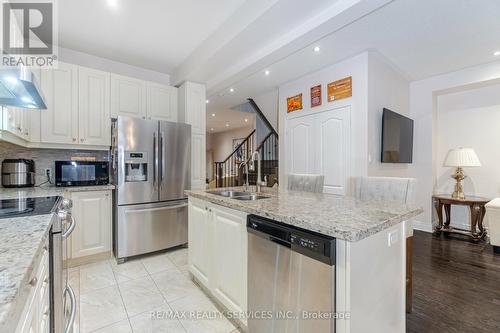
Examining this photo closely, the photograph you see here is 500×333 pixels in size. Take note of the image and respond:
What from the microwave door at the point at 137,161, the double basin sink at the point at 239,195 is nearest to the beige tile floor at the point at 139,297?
the microwave door at the point at 137,161

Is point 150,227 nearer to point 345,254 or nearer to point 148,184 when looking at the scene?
point 148,184

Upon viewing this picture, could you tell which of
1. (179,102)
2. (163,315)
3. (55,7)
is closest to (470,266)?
(163,315)

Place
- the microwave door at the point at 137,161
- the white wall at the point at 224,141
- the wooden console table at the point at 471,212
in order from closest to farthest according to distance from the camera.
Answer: the microwave door at the point at 137,161, the wooden console table at the point at 471,212, the white wall at the point at 224,141

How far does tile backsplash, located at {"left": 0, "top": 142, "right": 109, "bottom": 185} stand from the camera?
276cm

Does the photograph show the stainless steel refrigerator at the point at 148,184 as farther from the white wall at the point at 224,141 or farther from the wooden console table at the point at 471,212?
the white wall at the point at 224,141

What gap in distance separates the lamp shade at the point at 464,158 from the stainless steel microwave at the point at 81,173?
523cm

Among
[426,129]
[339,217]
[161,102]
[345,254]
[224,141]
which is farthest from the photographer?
[224,141]

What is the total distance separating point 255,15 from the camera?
88.7 inches

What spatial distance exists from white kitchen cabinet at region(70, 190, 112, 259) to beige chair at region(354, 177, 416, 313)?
2940mm

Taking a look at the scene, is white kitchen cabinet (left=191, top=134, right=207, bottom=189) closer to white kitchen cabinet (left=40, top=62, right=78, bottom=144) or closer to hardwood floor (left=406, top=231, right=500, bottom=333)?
white kitchen cabinet (left=40, top=62, right=78, bottom=144)

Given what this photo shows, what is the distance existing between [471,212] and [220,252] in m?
4.04

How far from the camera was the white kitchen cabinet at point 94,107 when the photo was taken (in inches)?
119

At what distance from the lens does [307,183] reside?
2670 mm

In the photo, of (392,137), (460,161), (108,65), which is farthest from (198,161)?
(460,161)
